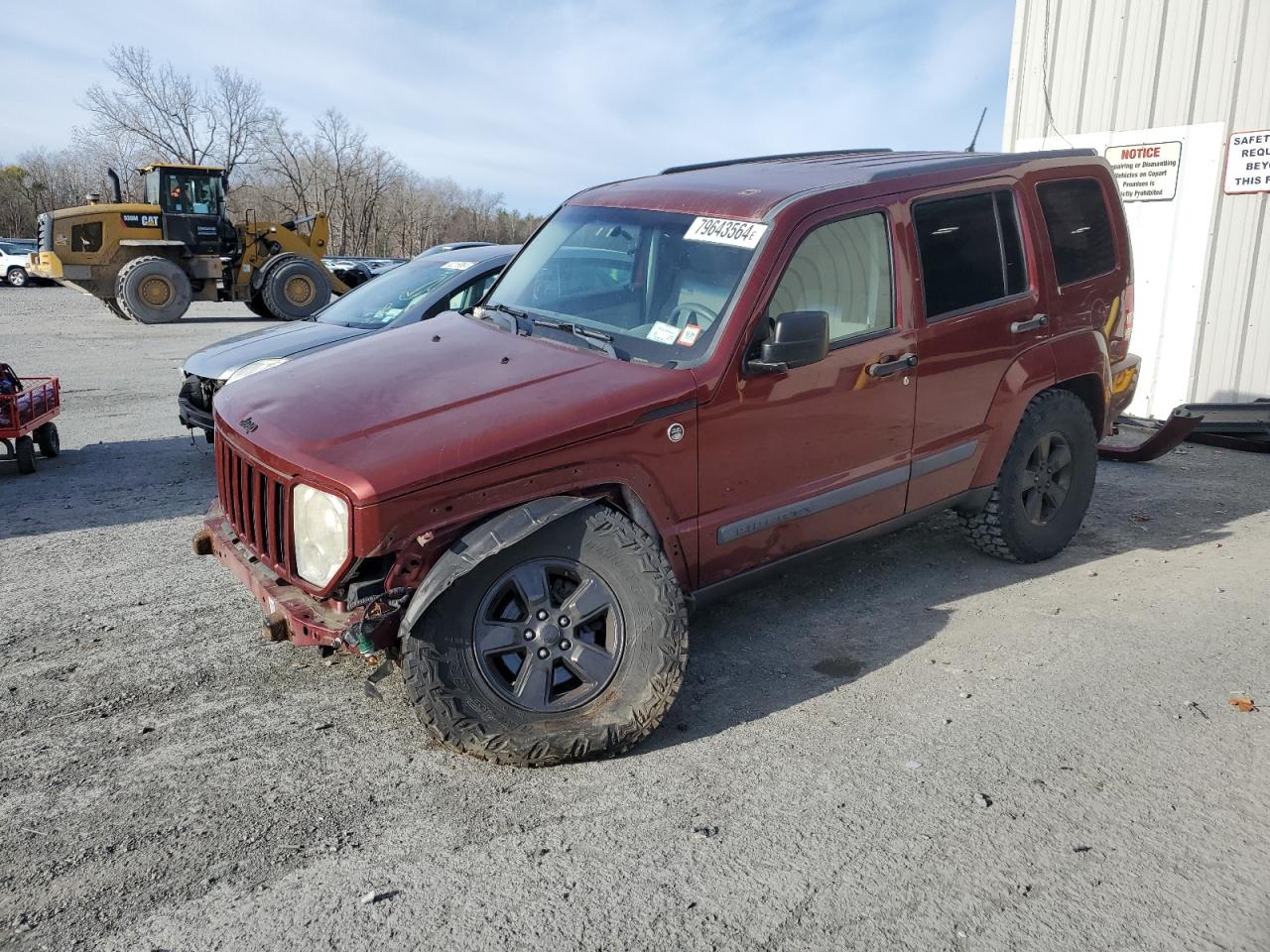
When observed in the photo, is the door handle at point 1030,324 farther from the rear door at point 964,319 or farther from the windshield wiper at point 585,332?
the windshield wiper at point 585,332

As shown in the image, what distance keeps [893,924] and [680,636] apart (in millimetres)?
1149

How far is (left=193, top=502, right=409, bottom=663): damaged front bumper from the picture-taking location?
10.0 ft

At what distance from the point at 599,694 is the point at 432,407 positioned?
1141mm

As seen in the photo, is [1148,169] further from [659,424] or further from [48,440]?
[48,440]

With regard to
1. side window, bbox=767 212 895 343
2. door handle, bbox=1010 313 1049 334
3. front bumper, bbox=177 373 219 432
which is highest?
side window, bbox=767 212 895 343

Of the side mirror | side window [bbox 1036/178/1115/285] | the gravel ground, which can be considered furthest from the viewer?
side window [bbox 1036/178/1115/285]

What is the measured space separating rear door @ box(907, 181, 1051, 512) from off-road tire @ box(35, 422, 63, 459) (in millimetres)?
6466

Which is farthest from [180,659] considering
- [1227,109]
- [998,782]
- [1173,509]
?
[1227,109]

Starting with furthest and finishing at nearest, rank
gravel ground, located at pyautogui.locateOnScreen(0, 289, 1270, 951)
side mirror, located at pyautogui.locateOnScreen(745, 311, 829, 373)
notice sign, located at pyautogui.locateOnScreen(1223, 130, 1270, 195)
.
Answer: notice sign, located at pyautogui.locateOnScreen(1223, 130, 1270, 195) < side mirror, located at pyautogui.locateOnScreen(745, 311, 829, 373) < gravel ground, located at pyautogui.locateOnScreen(0, 289, 1270, 951)

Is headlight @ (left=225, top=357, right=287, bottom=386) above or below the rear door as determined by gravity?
below

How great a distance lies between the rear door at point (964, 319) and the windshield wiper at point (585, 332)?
1416 mm

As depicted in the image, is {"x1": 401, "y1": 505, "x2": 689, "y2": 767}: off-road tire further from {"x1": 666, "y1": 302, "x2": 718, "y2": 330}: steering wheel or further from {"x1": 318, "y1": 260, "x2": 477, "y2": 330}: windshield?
{"x1": 318, "y1": 260, "x2": 477, "y2": 330}: windshield

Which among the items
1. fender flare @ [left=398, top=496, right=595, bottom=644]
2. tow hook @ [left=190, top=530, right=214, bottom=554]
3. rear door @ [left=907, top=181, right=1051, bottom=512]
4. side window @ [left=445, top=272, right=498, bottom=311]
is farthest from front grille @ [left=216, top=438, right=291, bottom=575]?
side window @ [left=445, top=272, right=498, bottom=311]

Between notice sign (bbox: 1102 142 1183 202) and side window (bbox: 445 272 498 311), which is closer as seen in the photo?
side window (bbox: 445 272 498 311)
